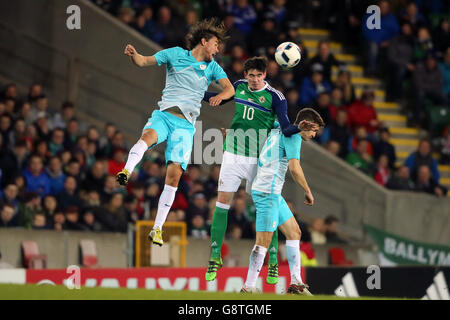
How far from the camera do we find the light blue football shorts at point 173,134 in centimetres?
1240

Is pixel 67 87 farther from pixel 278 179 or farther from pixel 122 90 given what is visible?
pixel 278 179

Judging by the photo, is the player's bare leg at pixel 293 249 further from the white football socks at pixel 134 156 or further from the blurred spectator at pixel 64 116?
the blurred spectator at pixel 64 116

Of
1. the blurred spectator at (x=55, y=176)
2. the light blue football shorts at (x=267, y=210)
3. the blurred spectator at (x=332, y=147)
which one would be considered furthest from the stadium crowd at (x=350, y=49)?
the light blue football shorts at (x=267, y=210)

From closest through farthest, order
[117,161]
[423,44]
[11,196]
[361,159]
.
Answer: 1. [11,196]
2. [117,161]
3. [361,159]
4. [423,44]

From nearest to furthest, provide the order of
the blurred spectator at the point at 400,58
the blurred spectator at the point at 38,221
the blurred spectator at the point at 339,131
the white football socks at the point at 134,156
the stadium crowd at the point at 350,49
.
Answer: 1. the white football socks at the point at 134,156
2. the blurred spectator at the point at 38,221
3. the stadium crowd at the point at 350,49
4. the blurred spectator at the point at 339,131
5. the blurred spectator at the point at 400,58

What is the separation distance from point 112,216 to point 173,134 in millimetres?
5020

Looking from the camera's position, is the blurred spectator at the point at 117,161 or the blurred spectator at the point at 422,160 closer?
the blurred spectator at the point at 117,161

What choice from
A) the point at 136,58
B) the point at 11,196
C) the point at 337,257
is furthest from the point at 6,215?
the point at 337,257

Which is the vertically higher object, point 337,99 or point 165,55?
point 337,99

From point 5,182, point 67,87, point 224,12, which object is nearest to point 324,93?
point 224,12

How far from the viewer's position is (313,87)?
20859 mm

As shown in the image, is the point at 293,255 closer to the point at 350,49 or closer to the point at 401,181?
the point at 401,181

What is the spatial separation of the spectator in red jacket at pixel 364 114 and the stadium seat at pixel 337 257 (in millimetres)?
3359

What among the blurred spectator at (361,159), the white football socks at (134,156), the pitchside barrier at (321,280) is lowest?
the pitchside barrier at (321,280)
